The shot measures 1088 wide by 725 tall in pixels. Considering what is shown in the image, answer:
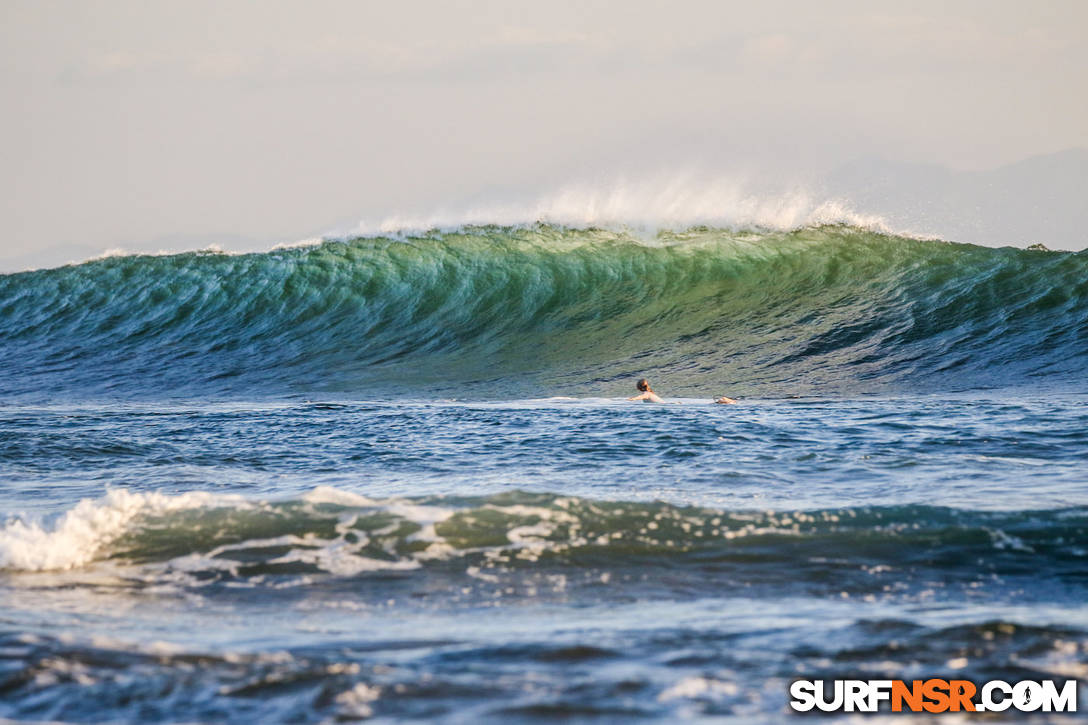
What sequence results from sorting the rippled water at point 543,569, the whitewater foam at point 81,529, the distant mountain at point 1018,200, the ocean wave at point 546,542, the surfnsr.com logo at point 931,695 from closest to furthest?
the surfnsr.com logo at point 931,695, the rippled water at point 543,569, the ocean wave at point 546,542, the whitewater foam at point 81,529, the distant mountain at point 1018,200

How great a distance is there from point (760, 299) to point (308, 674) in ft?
49.3

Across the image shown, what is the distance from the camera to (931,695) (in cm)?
327

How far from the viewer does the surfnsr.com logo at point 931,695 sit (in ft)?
10.4

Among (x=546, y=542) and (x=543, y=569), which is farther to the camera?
(x=546, y=542)

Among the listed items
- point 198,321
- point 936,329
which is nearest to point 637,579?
point 936,329

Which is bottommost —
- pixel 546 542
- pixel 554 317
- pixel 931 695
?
pixel 931 695

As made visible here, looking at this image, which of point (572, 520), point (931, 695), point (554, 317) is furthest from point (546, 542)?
point (554, 317)

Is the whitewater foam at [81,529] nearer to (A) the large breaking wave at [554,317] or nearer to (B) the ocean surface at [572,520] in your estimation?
(B) the ocean surface at [572,520]

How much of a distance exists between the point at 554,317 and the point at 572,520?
12.3m

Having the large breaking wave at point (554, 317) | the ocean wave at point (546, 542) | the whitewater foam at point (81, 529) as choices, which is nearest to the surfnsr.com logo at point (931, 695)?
the ocean wave at point (546, 542)

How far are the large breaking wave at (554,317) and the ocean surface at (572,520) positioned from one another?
3.9 inches

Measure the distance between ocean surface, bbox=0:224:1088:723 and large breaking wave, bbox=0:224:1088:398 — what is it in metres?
0.10

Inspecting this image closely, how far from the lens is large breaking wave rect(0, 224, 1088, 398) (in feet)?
47.4

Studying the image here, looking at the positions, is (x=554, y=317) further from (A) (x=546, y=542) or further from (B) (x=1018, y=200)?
(B) (x=1018, y=200)
